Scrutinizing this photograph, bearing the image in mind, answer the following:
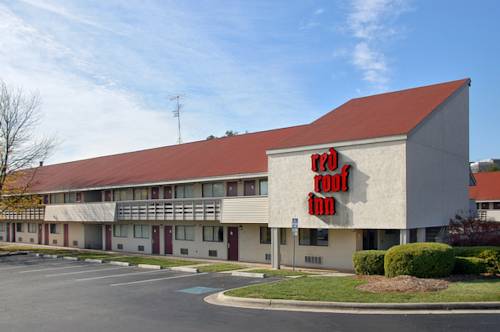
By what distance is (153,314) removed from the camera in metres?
14.3

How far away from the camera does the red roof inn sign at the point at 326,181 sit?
2297 cm

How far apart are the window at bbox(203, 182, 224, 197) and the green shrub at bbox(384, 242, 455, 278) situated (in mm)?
14912

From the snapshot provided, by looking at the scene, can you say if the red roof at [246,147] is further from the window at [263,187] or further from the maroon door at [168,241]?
the maroon door at [168,241]

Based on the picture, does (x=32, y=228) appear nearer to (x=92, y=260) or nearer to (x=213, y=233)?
(x=92, y=260)

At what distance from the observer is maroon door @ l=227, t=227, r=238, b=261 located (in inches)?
1217

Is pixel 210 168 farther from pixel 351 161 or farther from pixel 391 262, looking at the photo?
pixel 391 262

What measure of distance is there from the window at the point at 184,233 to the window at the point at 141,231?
141 inches

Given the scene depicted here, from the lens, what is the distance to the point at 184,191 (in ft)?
113

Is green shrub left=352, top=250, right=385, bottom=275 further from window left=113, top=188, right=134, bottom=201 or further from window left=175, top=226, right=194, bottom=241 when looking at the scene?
window left=113, top=188, right=134, bottom=201

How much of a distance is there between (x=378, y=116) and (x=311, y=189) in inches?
199

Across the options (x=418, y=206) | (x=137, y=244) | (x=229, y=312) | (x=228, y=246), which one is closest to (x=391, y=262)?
(x=418, y=206)

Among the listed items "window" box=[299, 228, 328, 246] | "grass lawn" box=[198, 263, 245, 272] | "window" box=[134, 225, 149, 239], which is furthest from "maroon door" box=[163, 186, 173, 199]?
"window" box=[299, 228, 328, 246]

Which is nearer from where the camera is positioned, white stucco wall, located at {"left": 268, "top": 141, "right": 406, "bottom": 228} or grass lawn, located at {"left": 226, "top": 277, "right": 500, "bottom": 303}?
grass lawn, located at {"left": 226, "top": 277, "right": 500, "bottom": 303}

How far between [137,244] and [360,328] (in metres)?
28.5
